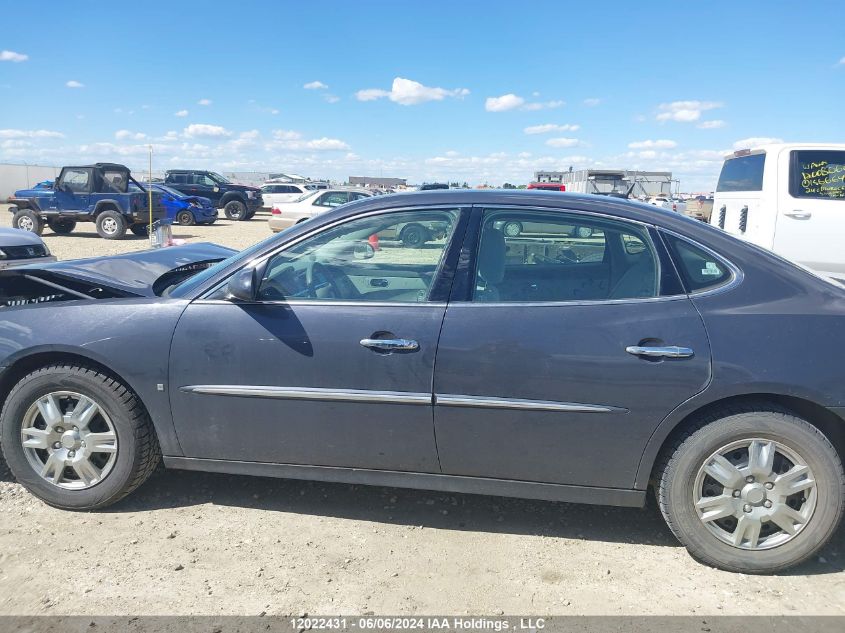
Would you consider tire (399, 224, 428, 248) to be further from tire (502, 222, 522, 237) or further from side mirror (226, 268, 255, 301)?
side mirror (226, 268, 255, 301)

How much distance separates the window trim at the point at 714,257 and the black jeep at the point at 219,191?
26.9 metres

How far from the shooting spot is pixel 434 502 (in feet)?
11.1

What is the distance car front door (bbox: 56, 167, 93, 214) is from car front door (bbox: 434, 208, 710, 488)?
698 inches

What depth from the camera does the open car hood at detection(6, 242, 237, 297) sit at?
3559 mm

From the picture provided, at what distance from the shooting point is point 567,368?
2691 mm

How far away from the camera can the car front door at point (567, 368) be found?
2658 millimetres

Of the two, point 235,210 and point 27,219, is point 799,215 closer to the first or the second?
point 27,219

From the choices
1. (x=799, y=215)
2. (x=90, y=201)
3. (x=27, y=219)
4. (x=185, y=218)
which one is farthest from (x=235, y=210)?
(x=799, y=215)

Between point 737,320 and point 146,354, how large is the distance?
8.84 ft

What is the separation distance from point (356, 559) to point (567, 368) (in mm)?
1284

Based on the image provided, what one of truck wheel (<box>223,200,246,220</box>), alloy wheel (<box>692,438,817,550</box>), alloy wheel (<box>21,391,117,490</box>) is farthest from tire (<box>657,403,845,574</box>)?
truck wheel (<box>223,200,246,220</box>)

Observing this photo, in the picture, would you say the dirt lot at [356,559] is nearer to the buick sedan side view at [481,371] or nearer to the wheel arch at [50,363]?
the buick sedan side view at [481,371]

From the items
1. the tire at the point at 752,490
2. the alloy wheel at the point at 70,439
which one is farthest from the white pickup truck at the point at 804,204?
the alloy wheel at the point at 70,439

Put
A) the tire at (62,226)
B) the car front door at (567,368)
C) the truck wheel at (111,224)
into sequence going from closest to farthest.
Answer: the car front door at (567,368) < the truck wheel at (111,224) < the tire at (62,226)
